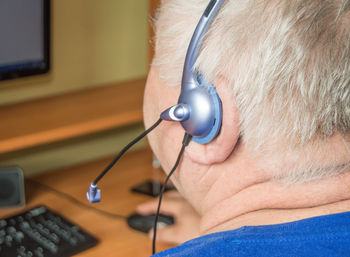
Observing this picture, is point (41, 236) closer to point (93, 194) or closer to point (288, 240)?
point (93, 194)

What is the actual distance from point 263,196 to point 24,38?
673mm

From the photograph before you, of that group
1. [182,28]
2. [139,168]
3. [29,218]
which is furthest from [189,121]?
[139,168]

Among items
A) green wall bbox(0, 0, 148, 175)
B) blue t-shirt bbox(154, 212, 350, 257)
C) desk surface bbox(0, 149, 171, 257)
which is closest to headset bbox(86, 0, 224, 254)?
blue t-shirt bbox(154, 212, 350, 257)

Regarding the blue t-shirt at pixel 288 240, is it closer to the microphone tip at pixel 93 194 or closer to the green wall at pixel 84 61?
the microphone tip at pixel 93 194

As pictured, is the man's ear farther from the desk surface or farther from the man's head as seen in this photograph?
Answer: the desk surface

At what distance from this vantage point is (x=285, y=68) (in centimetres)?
58

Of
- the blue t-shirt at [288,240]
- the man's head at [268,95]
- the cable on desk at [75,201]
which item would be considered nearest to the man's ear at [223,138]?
the man's head at [268,95]

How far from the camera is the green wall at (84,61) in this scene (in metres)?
1.29

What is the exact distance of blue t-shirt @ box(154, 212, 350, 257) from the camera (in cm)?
57

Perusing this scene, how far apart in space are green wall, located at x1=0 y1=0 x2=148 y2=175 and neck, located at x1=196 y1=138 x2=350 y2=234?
725mm

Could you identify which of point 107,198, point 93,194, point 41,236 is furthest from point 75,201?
point 93,194

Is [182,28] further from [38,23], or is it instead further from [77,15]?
[77,15]

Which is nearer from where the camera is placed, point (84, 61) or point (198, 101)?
point (198, 101)

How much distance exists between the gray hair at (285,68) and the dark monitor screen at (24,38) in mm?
540
